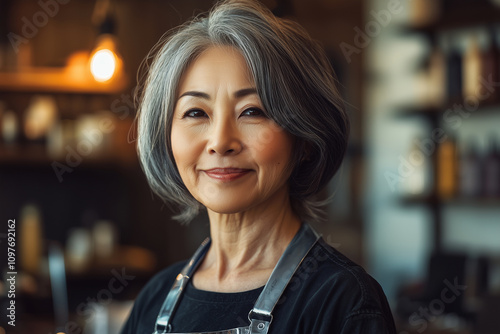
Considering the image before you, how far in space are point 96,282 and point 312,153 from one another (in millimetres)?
3065

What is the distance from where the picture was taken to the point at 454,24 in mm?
3281

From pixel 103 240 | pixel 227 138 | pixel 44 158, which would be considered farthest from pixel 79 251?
pixel 227 138

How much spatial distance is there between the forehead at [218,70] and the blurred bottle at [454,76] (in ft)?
7.87

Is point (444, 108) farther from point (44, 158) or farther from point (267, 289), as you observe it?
point (267, 289)

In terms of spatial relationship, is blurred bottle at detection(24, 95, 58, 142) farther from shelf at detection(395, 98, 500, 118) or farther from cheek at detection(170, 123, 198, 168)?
cheek at detection(170, 123, 198, 168)

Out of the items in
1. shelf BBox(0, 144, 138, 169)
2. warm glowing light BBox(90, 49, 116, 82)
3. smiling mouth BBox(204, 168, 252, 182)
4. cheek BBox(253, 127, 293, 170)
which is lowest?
smiling mouth BBox(204, 168, 252, 182)

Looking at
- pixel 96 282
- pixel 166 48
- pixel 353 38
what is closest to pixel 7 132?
pixel 96 282

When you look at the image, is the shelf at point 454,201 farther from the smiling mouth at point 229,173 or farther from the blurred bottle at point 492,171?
the smiling mouth at point 229,173

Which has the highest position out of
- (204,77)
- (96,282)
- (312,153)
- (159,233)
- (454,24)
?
(454,24)

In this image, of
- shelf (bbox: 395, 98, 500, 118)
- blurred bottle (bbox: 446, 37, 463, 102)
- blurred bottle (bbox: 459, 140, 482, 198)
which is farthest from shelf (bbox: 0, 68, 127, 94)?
blurred bottle (bbox: 459, 140, 482, 198)

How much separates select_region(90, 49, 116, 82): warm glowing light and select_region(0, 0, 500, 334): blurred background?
787 mm

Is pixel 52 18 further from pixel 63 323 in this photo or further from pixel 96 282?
pixel 63 323

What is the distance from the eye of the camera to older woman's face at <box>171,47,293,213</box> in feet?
3.06

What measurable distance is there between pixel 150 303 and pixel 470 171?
2300mm
